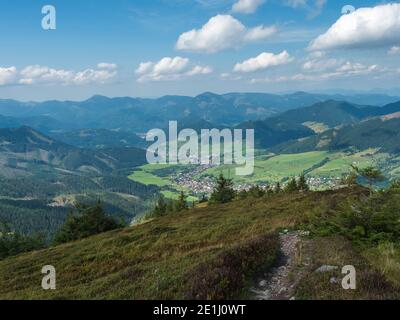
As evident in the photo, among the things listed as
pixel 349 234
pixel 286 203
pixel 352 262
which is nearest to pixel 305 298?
pixel 352 262

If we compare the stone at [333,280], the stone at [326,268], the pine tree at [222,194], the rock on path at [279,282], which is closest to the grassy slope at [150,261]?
the rock on path at [279,282]

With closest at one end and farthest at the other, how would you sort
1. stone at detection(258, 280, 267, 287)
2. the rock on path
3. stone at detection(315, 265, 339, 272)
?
the rock on path, stone at detection(258, 280, 267, 287), stone at detection(315, 265, 339, 272)

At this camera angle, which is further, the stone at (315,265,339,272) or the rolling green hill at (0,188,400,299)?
the stone at (315,265,339,272)

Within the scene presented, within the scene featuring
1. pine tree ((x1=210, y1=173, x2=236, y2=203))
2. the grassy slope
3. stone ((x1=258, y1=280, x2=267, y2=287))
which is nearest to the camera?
stone ((x1=258, y1=280, x2=267, y2=287))

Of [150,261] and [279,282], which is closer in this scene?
[279,282]

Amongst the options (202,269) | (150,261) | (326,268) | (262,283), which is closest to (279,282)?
(262,283)

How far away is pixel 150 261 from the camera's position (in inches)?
848

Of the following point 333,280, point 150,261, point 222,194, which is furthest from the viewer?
point 222,194

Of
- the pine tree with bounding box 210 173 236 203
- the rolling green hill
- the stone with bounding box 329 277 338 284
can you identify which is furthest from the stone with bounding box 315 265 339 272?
the pine tree with bounding box 210 173 236 203

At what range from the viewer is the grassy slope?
1479 cm

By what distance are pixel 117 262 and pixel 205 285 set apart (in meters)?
11.9

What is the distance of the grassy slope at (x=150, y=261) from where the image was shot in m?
14.8

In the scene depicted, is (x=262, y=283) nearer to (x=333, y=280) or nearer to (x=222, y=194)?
(x=333, y=280)

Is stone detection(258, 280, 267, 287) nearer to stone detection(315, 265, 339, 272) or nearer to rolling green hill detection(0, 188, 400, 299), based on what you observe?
rolling green hill detection(0, 188, 400, 299)
